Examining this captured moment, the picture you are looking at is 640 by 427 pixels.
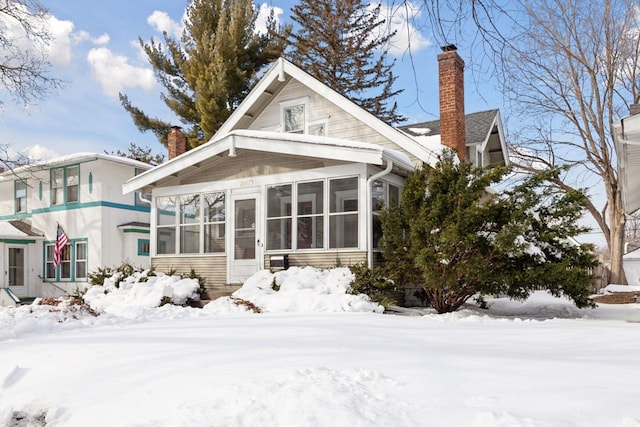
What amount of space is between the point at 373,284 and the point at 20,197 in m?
17.2

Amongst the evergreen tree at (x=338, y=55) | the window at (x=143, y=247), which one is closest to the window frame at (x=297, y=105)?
the window at (x=143, y=247)

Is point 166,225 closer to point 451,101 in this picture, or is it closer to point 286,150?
point 286,150

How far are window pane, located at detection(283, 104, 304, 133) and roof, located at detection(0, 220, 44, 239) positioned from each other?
35.6 feet

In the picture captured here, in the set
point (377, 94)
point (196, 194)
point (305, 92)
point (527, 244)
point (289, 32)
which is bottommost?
point (527, 244)

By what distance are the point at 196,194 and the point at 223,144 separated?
5.93 ft

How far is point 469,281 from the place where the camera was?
366 inches

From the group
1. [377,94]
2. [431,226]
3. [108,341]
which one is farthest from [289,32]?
[108,341]

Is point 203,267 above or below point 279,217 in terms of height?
below

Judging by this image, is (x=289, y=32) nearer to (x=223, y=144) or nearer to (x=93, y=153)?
(x=93, y=153)

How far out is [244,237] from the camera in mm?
12578

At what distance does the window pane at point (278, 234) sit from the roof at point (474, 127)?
6.17m

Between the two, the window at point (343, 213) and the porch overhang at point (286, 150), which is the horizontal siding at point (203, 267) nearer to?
the porch overhang at point (286, 150)

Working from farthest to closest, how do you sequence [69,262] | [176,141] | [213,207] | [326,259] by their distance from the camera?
[69,262] < [176,141] < [213,207] < [326,259]

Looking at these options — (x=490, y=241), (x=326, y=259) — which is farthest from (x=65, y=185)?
(x=490, y=241)
